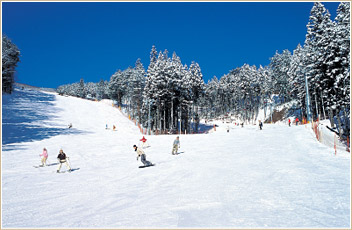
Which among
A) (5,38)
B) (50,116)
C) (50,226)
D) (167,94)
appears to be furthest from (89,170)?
(5,38)

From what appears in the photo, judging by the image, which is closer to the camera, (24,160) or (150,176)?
(150,176)

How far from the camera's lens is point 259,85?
81.6m

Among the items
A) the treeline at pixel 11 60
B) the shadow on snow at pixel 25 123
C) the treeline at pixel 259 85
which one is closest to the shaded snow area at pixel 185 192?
the shadow on snow at pixel 25 123

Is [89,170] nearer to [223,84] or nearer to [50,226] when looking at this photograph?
[50,226]

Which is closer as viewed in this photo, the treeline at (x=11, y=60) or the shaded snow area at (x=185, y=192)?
the shaded snow area at (x=185, y=192)

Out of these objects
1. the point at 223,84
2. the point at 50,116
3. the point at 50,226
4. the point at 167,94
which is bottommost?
the point at 50,226

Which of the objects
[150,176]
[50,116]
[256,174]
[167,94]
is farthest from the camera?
[167,94]

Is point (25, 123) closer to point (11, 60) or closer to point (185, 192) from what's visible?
point (11, 60)

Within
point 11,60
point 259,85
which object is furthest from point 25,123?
point 259,85

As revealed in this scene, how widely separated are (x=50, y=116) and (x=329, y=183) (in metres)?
44.5

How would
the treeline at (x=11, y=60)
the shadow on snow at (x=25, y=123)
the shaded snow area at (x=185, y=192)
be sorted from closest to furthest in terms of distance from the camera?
the shaded snow area at (x=185, y=192) → the shadow on snow at (x=25, y=123) → the treeline at (x=11, y=60)

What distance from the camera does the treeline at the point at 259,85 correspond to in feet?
92.6

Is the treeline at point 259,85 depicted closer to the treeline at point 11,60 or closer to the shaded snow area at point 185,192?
the shaded snow area at point 185,192

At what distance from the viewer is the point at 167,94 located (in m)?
50.6
